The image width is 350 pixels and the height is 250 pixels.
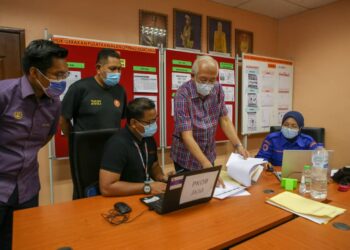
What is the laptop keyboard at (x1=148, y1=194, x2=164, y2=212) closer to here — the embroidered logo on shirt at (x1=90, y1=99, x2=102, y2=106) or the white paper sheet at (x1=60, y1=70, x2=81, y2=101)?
the embroidered logo on shirt at (x1=90, y1=99, x2=102, y2=106)

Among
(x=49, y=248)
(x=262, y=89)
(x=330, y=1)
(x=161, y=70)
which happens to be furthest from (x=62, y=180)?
(x=330, y=1)

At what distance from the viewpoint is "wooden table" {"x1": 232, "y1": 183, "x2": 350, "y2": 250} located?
0.97m

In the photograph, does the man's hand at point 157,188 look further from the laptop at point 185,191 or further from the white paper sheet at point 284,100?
the white paper sheet at point 284,100

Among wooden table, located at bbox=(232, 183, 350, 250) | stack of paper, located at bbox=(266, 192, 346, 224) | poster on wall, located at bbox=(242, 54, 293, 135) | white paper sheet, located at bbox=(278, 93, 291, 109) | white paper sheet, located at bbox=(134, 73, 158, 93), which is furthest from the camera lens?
white paper sheet, located at bbox=(278, 93, 291, 109)

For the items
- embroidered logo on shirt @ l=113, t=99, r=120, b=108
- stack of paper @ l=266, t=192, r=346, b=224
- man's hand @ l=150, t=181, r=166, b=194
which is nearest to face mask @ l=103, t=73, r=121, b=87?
embroidered logo on shirt @ l=113, t=99, r=120, b=108

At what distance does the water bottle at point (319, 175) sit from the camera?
145 centimetres

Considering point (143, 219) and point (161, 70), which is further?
point (161, 70)

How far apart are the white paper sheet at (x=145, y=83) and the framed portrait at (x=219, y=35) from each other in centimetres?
105

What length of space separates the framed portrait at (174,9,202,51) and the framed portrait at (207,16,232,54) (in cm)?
16

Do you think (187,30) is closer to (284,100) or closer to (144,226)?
(284,100)

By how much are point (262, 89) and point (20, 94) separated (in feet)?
10.6

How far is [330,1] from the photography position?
3539 millimetres

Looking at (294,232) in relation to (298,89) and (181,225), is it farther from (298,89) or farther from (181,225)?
(298,89)

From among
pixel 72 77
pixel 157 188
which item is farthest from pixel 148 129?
pixel 72 77
